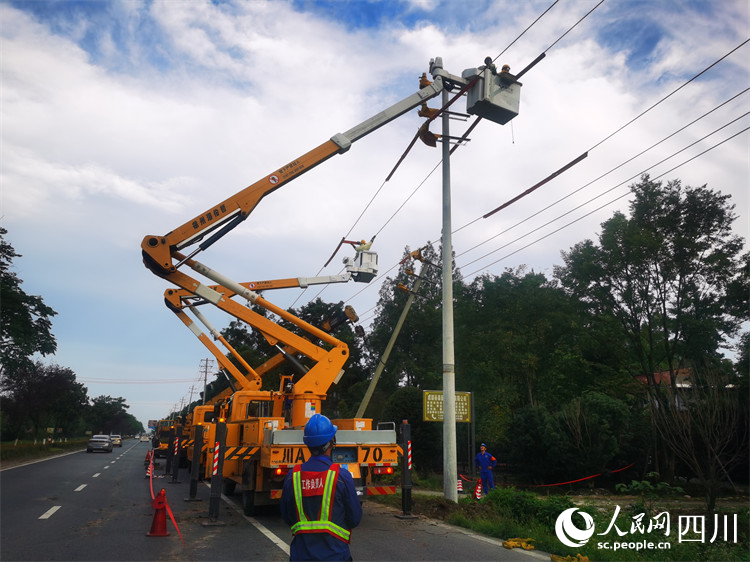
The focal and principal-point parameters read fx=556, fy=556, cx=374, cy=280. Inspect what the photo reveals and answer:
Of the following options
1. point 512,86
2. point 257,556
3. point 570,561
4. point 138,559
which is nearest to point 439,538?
point 570,561

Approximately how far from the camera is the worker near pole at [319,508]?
12.0 feet

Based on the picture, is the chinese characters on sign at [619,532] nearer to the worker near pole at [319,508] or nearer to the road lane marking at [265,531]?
the road lane marking at [265,531]

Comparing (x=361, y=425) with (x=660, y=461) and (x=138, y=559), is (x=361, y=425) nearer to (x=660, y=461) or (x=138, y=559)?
(x=138, y=559)

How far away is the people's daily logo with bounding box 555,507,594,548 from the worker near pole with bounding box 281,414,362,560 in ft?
19.7

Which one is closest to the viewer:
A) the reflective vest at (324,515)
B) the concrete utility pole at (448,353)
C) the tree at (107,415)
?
the reflective vest at (324,515)

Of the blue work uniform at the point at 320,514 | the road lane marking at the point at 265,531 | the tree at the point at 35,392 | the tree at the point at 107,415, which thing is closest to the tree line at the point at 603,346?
the road lane marking at the point at 265,531

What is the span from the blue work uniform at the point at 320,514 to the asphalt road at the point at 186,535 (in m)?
4.44

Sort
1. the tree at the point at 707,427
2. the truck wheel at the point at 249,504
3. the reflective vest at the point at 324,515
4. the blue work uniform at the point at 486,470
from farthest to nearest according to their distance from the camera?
the blue work uniform at the point at 486,470
the tree at the point at 707,427
the truck wheel at the point at 249,504
the reflective vest at the point at 324,515

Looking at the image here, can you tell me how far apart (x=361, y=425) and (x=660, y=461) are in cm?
2286

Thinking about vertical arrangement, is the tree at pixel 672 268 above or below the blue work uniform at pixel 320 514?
above

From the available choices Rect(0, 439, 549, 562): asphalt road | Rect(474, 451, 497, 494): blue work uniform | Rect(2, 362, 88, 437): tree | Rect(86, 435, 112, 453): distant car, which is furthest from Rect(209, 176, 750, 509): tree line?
Rect(2, 362, 88, 437): tree

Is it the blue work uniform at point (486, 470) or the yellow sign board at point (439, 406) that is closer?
the yellow sign board at point (439, 406)

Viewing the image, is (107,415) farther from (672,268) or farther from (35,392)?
(672,268)

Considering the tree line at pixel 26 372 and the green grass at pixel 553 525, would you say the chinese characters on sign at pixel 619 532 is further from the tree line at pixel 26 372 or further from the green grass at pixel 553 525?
the tree line at pixel 26 372
